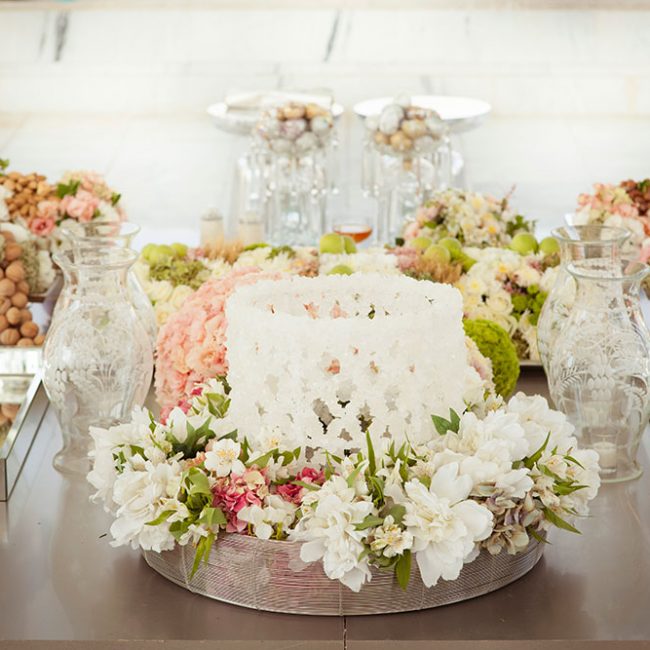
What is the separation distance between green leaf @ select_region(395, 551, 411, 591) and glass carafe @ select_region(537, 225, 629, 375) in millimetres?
561

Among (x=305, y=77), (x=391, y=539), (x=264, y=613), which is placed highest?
(x=305, y=77)

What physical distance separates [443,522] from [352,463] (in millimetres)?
111

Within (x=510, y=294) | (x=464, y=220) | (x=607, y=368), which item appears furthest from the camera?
(x=464, y=220)

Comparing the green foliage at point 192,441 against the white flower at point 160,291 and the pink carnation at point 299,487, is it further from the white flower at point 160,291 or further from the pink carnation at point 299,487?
the white flower at point 160,291

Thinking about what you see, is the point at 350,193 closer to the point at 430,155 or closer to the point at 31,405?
the point at 430,155

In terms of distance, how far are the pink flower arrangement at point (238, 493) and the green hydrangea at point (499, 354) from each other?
638 millimetres

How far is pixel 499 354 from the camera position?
1.71 metres

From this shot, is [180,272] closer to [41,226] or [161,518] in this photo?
[41,226]

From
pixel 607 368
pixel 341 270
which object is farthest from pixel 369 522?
pixel 341 270

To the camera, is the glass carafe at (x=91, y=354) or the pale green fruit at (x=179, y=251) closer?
the glass carafe at (x=91, y=354)

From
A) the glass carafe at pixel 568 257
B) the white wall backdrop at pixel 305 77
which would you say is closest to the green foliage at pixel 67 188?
the glass carafe at pixel 568 257

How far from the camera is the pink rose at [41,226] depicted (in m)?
2.60

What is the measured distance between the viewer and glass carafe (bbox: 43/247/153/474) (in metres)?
1.51

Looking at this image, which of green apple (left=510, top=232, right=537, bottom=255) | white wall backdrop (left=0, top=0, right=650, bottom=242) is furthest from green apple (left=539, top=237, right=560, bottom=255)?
white wall backdrop (left=0, top=0, right=650, bottom=242)
